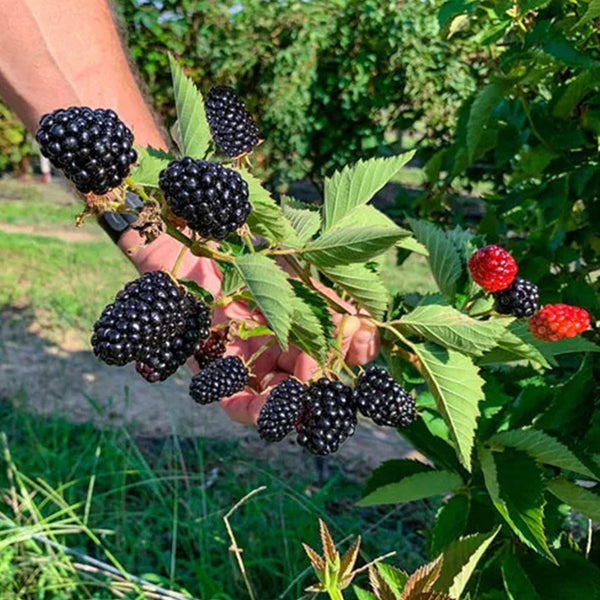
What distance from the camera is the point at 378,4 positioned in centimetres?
679

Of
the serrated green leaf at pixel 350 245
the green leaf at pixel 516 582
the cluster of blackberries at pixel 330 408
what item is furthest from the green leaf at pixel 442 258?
the green leaf at pixel 516 582

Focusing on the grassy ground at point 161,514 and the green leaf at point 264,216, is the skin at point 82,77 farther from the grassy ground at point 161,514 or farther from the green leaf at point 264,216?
the grassy ground at point 161,514

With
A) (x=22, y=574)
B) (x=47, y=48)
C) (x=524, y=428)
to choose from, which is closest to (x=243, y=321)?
(x=524, y=428)

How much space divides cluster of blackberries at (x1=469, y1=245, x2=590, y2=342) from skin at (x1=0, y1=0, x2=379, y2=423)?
1.32 ft

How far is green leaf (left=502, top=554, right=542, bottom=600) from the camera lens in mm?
1174

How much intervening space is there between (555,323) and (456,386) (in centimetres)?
14

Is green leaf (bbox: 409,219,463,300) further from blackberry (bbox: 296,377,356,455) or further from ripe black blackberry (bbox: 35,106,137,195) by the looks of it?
ripe black blackberry (bbox: 35,106,137,195)

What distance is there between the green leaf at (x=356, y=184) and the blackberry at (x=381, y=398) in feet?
0.55

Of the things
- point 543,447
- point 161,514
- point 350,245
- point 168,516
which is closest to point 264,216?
point 350,245

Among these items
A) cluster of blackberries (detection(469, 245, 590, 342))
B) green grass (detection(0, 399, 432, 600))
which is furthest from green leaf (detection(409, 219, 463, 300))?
green grass (detection(0, 399, 432, 600))

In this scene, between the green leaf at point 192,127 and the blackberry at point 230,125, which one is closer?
the green leaf at point 192,127

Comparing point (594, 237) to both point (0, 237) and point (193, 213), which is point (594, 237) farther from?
point (0, 237)

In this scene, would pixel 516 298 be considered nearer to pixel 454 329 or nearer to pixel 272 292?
pixel 454 329

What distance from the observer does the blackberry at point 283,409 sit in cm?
82
